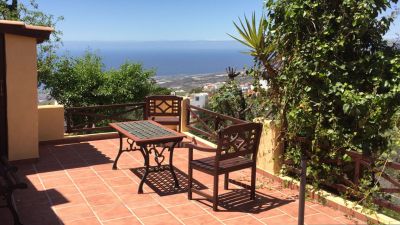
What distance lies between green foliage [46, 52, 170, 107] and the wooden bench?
847cm

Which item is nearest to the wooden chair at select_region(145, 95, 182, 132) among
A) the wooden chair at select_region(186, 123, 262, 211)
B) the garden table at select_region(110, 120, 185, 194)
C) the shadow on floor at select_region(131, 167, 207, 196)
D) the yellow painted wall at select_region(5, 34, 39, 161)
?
the garden table at select_region(110, 120, 185, 194)

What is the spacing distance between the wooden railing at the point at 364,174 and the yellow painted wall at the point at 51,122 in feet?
16.1

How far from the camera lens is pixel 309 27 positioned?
5445 mm

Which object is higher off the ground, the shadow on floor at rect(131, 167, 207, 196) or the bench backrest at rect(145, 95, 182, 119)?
the bench backrest at rect(145, 95, 182, 119)

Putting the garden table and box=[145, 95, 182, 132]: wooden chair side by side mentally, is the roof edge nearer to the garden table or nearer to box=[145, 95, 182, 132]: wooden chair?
the garden table

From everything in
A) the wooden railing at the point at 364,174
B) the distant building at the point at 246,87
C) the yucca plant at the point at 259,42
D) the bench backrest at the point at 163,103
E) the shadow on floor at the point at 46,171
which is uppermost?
the yucca plant at the point at 259,42

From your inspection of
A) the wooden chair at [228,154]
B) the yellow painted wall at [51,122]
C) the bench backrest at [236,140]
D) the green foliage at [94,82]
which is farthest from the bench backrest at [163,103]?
the green foliage at [94,82]

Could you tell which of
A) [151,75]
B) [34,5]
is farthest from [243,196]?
[34,5]

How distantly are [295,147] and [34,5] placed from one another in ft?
40.2

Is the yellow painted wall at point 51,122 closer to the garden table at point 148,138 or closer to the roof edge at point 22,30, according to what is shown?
the roof edge at point 22,30

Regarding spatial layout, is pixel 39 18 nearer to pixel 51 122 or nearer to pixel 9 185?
pixel 51 122

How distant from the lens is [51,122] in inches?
305

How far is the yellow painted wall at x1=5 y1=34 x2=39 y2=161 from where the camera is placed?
6207mm

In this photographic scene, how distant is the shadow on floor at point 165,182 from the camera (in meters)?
5.42
